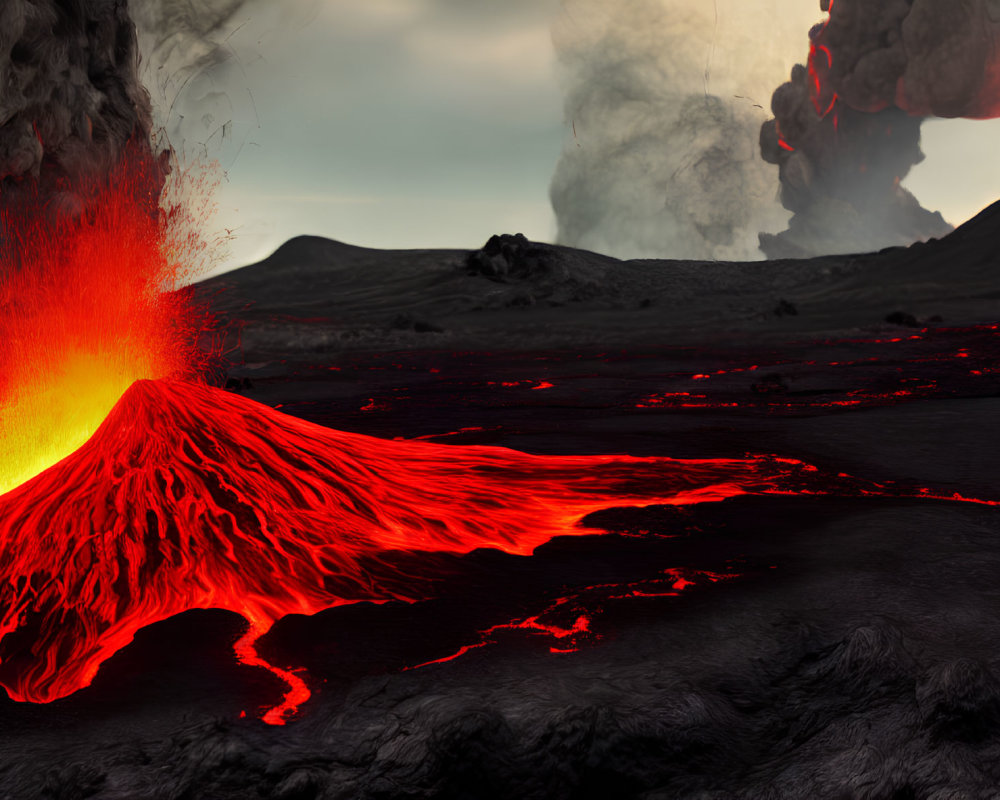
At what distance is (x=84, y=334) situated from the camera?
7.84m

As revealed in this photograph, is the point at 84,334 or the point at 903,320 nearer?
the point at 84,334

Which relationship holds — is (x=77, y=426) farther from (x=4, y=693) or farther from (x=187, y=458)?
(x=4, y=693)

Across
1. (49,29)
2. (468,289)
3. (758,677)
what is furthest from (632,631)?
(468,289)

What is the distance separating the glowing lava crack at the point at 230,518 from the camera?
4.60m

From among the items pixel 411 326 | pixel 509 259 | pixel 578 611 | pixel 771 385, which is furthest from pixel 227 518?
pixel 509 259

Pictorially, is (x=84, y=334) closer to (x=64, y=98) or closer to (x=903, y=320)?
(x=64, y=98)

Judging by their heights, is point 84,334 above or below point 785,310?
below

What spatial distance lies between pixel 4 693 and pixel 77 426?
419 cm

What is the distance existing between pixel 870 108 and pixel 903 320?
36.3 meters

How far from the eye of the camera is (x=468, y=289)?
50.6 metres

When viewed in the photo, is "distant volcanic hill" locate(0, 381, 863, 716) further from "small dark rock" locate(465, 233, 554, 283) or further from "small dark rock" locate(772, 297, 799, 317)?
"small dark rock" locate(465, 233, 554, 283)

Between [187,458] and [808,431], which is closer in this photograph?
[187,458]

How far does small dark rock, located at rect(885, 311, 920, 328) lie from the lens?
25984 millimetres

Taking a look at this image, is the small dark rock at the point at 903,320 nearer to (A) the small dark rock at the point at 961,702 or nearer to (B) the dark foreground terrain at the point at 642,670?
(B) the dark foreground terrain at the point at 642,670
